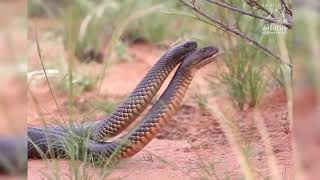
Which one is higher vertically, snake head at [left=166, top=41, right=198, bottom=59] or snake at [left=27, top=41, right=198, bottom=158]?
snake head at [left=166, top=41, right=198, bottom=59]

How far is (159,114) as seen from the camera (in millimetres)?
2127

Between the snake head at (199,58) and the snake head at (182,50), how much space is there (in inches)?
0.6


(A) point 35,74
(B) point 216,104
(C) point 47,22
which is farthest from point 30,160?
(C) point 47,22

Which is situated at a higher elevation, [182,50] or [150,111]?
[182,50]

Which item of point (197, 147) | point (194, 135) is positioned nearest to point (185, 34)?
point (194, 135)

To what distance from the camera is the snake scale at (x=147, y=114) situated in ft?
6.77

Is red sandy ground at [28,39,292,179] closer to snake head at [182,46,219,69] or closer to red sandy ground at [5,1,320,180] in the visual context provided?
red sandy ground at [5,1,320,180]

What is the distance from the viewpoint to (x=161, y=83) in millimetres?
2156

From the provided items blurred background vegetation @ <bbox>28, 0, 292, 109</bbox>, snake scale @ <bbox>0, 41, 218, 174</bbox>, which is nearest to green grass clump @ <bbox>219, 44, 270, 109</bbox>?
blurred background vegetation @ <bbox>28, 0, 292, 109</bbox>

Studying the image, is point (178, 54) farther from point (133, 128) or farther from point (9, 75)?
point (9, 75)

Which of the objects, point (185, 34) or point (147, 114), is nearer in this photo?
point (147, 114)

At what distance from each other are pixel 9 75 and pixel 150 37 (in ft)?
10.1

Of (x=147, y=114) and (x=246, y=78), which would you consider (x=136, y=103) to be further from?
(x=246, y=78)

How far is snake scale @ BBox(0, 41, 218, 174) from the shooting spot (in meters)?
2.06
